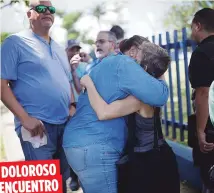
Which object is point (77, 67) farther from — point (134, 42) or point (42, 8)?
point (134, 42)

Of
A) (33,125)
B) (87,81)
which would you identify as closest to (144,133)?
(87,81)

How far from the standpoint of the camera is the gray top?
163cm

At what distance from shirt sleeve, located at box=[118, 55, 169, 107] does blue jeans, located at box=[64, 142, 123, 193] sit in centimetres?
25

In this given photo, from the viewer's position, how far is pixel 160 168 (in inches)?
65.4

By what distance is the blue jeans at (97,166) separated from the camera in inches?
63.1

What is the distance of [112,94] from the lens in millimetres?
1584

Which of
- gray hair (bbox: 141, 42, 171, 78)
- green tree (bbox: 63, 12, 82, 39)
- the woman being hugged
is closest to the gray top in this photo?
the woman being hugged

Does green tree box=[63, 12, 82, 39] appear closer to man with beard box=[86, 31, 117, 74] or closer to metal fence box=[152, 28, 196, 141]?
metal fence box=[152, 28, 196, 141]

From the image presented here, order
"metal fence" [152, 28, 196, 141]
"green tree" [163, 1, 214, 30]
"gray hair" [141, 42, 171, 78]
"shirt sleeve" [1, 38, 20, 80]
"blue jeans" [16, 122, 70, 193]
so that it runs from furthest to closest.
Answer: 1. "green tree" [163, 1, 214, 30]
2. "metal fence" [152, 28, 196, 141]
3. "blue jeans" [16, 122, 70, 193]
4. "shirt sleeve" [1, 38, 20, 80]
5. "gray hair" [141, 42, 171, 78]

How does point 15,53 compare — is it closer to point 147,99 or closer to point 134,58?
point 134,58

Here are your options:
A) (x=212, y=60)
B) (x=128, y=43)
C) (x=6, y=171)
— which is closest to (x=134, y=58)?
(x=128, y=43)

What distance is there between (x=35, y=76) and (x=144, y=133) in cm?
70

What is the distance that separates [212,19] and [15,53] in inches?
45.7

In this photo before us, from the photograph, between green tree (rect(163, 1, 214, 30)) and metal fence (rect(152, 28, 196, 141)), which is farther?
green tree (rect(163, 1, 214, 30))
